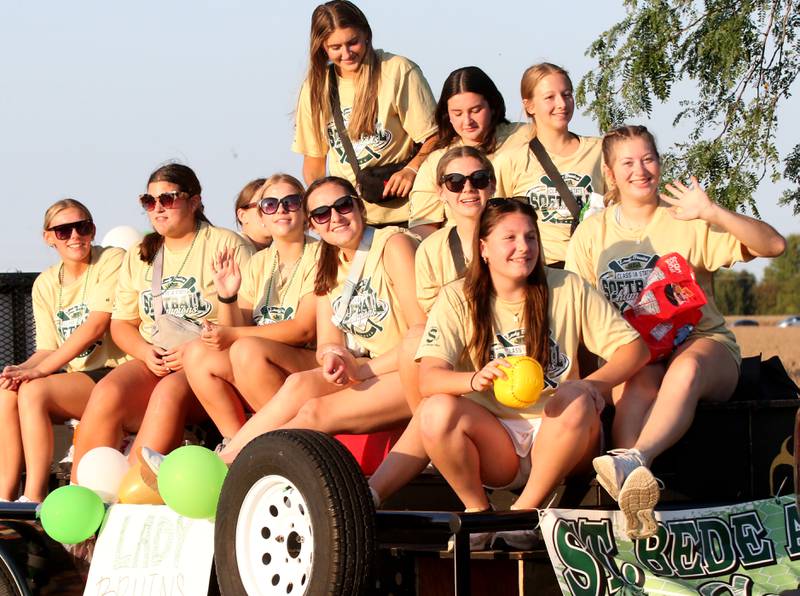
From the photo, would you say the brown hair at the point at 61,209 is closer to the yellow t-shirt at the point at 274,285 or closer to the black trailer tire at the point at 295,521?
the yellow t-shirt at the point at 274,285

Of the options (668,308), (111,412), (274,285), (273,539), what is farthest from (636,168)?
(111,412)

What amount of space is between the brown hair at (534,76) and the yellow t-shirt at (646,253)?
3.67 ft

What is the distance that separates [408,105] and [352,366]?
1937mm

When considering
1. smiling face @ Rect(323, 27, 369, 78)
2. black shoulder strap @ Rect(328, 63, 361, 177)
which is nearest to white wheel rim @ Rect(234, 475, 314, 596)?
black shoulder strap @ Rect(328, 63, 361, 177)

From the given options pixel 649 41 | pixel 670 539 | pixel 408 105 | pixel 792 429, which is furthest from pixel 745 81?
pixel 670 539

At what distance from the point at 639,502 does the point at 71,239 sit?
4.18 m

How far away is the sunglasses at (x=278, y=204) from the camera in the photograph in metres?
6.80

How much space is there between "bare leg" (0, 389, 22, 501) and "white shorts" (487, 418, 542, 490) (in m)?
3.16

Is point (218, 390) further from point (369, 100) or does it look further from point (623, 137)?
point (623, 137)

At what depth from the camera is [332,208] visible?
6.17 metres

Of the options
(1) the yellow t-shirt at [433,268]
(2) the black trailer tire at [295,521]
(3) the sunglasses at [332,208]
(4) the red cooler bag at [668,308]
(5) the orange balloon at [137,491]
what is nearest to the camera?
(2) the black trailer tire at [295,521]

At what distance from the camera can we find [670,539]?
4734 mm

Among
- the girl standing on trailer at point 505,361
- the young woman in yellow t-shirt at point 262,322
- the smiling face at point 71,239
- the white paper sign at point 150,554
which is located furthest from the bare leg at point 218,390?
the smiling face at point 71,239

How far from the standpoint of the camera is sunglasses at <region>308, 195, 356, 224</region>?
20.3ft
